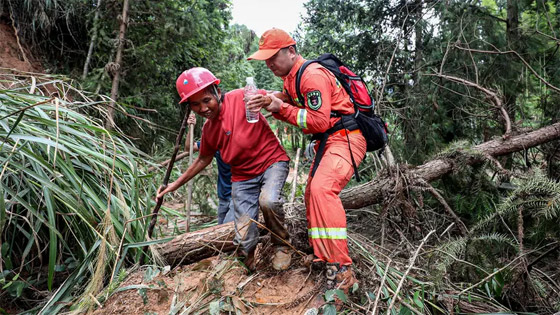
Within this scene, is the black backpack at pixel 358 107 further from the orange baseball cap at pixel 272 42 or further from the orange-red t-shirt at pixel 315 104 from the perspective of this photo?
the orange baseball cap at pixel 272 42

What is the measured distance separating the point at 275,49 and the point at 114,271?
1898 mm

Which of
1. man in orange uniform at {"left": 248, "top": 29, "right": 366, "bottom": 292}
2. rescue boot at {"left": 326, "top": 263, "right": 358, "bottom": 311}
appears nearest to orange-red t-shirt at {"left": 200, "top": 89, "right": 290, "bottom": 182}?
man in orange uniform at {"left": 248, "top": 29, "right": 366, "bottom": 292}

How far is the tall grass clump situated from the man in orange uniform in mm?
1223

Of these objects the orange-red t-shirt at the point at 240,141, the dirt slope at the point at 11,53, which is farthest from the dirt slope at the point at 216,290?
the dirt slope at the point at 11,53

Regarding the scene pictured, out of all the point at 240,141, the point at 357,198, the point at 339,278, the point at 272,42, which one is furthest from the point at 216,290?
the point at 357,198

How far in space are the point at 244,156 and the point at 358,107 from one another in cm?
95

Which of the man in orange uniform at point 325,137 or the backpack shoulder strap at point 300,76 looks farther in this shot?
the backpack shoulder strap at point 300,76

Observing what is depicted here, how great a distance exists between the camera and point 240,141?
267cm

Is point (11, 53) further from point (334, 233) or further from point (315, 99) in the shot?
point (334, 233)

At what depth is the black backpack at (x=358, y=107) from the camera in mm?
2607

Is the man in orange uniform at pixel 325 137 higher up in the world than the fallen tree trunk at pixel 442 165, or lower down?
higher up

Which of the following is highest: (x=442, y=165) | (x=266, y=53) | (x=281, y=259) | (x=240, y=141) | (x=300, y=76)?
(x=266, y=53)

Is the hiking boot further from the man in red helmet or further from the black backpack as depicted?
the black backpack

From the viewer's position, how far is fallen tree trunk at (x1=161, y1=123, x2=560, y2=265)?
9.57ft
